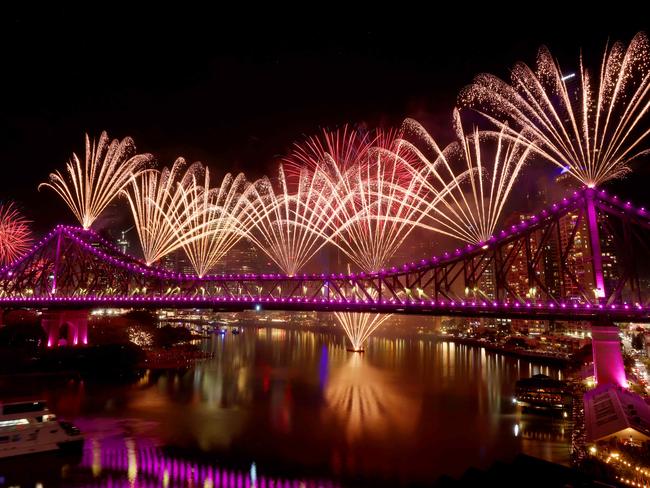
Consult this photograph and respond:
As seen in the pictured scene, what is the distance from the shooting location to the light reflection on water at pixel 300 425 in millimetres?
24750

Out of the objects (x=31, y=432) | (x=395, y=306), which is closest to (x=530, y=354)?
(x=395, y=306)

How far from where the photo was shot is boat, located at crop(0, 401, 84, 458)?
83.1 feet

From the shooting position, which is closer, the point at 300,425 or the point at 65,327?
the point at 300,425

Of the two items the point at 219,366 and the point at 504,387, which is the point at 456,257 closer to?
the point at 504,387

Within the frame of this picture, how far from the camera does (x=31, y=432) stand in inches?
1022

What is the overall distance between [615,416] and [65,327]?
197ft

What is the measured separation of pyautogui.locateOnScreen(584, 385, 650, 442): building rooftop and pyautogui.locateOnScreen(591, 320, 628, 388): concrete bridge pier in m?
0.98

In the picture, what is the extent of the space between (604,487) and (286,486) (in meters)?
14.0

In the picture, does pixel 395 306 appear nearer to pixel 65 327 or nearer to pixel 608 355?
pixel 608 355

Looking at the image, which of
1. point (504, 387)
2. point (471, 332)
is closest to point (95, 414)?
point (504, 387)

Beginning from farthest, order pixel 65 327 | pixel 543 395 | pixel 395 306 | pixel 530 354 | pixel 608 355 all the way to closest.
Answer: pixel 530 354 → pixel 65 327 → pixel 395 306 → pixel 543 395 → pixel 608 355

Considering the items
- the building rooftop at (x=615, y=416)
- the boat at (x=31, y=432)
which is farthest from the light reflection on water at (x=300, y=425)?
the building rooftop at (x=615, y=416)

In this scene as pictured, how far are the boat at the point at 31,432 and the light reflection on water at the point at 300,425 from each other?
4.72 feet

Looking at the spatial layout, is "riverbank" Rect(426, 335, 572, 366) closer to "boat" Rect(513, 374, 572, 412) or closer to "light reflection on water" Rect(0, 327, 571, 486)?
"light reflection on water" Rect(0, 327, 571, 486)
